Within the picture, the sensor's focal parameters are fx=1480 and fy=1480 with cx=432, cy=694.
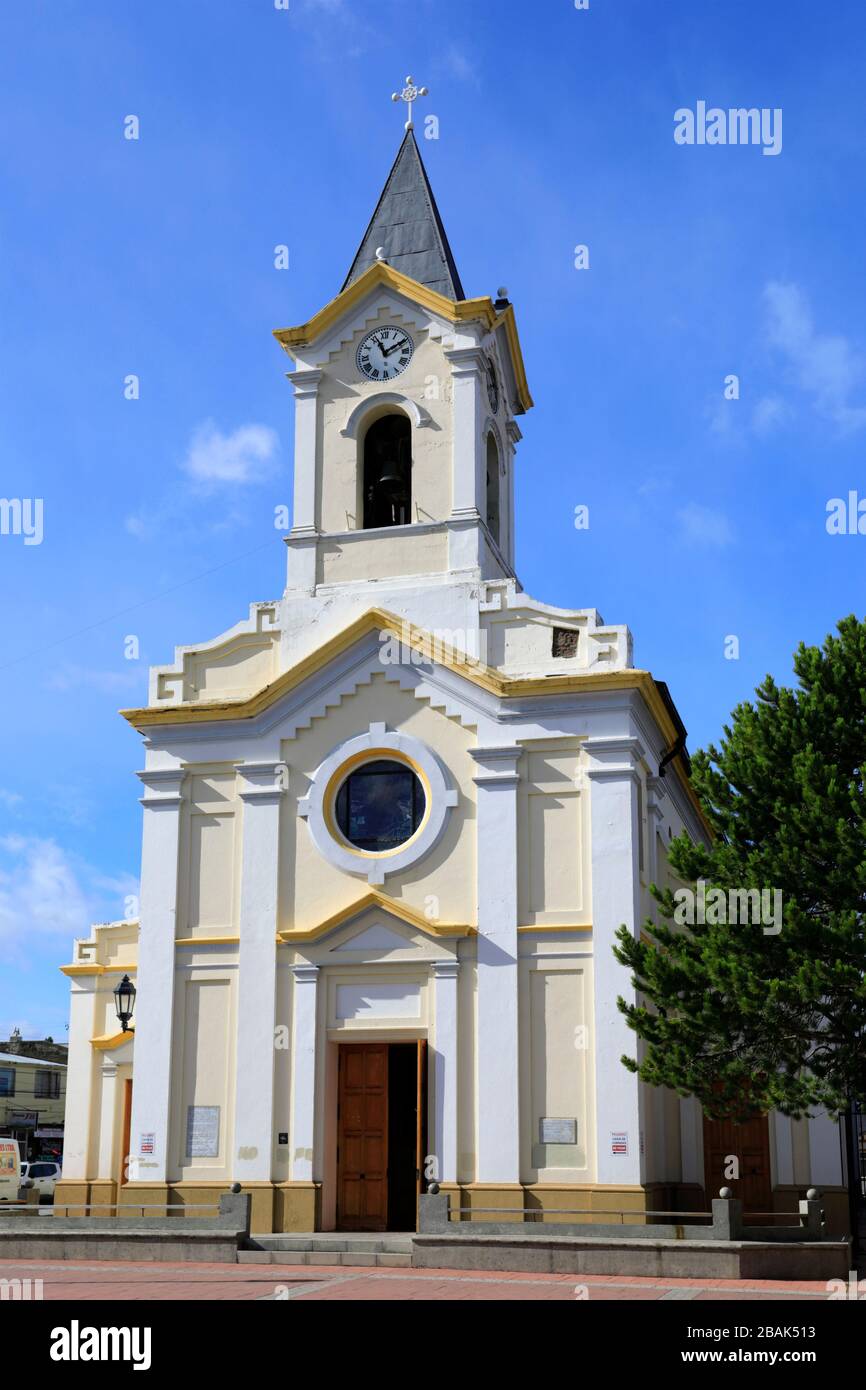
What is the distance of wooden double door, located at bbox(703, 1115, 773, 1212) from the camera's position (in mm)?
26906

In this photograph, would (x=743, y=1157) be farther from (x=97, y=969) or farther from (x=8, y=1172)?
(x=8, y=1172)

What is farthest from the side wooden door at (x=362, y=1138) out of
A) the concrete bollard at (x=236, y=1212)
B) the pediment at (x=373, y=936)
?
the concrete bollard at (x=236, y=1212)

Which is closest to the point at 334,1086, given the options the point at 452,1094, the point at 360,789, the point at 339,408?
the point at 452,1094

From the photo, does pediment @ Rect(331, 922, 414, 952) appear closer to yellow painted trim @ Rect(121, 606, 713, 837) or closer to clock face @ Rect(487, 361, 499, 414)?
yellow painted trim @ Rect(121, 606, 713, 837)

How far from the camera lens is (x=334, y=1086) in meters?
24.3

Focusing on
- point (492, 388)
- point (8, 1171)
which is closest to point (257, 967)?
point (492, 388)

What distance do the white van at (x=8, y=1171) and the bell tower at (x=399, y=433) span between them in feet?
74.5

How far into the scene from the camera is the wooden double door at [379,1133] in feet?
77.9

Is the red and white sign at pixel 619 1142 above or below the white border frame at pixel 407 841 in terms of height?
below

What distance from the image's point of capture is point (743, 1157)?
27203mm

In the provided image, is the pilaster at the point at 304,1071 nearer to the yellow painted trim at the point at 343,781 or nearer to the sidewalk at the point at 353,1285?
the yellow painted trim at the point at 343,781

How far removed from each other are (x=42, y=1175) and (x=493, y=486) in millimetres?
31359

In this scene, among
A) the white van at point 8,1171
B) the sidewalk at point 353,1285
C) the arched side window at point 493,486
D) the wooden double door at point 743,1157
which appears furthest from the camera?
the white van at point 8,1171

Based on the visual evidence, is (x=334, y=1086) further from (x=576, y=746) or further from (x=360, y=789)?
(x=576, y=746)
